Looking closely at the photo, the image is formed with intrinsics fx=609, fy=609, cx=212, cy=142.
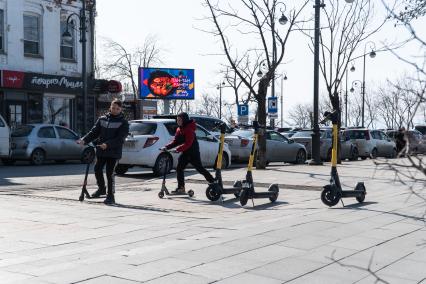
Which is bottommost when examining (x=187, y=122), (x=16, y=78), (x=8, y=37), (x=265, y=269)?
(x=265, y=269)

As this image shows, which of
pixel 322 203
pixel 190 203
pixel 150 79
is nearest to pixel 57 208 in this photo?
pixel 190 203

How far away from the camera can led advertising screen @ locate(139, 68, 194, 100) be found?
36969 mm

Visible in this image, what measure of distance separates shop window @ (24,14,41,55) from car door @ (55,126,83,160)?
782cm

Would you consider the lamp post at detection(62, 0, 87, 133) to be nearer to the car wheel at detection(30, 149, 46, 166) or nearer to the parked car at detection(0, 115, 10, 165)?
the car wheel at detection(30, 149, 46, 166)

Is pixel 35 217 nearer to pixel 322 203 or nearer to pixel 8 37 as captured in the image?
pixel 322 203

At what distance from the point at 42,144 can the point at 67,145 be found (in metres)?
1.11

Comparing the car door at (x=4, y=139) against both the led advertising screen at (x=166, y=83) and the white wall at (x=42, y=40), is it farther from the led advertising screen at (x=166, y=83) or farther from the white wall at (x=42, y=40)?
the led advertising screen at (x=166, y=83)

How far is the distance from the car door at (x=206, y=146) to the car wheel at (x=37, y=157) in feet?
20.7

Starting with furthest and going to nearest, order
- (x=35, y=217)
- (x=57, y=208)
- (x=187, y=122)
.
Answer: (x=187, y=122) → (x=57, y=208) → (x=35, y=217)

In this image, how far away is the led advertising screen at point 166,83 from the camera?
3697 centimetres

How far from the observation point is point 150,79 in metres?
37.2

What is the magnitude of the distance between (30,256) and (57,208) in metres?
3.60

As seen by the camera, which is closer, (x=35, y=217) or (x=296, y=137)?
(x=35, y=217)

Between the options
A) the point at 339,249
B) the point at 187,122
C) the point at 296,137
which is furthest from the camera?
the point at 296,137
